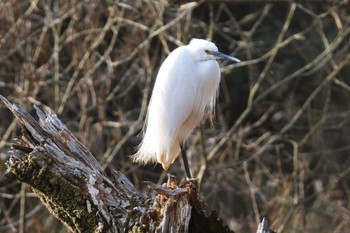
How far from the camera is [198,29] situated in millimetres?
7199

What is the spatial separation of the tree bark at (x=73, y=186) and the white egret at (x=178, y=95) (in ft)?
3.41

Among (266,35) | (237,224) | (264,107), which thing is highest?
(266,35)

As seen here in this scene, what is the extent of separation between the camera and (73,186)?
3.10m

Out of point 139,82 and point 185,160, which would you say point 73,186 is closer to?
point 185,160

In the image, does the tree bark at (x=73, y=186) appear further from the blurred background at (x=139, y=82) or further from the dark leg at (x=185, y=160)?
the blurred background at (x=139, y=82)

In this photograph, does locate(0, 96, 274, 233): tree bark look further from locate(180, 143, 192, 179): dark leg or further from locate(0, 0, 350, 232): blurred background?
locate(0, 0, 350, 232): blurred background

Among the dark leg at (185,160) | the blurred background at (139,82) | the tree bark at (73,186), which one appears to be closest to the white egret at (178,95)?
the dark leg at (185,160)

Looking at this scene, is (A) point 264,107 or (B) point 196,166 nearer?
(B) point 196,166

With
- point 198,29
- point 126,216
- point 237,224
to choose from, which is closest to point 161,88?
point 126,216

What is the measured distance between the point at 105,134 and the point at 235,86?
10.4ft

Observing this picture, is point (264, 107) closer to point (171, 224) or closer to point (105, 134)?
point (105, 134)

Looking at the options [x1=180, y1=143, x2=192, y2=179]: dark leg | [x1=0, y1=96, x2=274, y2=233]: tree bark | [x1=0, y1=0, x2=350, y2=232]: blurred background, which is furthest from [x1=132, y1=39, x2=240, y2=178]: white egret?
[x1=0, y1=0, x2=350, y2=232]: blurred background

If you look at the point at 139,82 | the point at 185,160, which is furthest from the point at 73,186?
the point at 139,82

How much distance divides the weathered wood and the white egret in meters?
1.05
